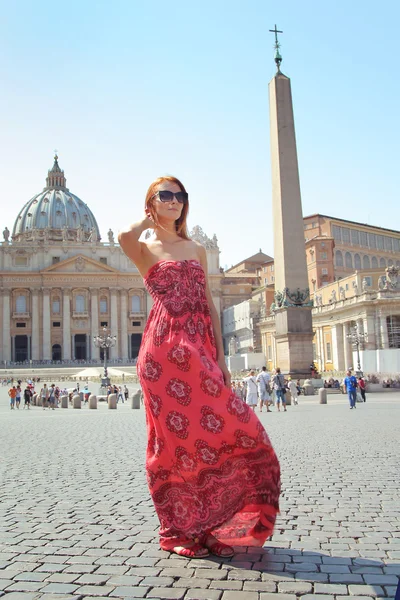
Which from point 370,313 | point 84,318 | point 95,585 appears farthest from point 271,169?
point 84,318

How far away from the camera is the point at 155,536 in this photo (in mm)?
4141

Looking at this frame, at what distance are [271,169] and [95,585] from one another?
717 inches

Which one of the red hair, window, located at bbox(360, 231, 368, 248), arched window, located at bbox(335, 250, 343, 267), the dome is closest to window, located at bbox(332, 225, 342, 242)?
arched window, located at bbox(335, 250, 343, 267)

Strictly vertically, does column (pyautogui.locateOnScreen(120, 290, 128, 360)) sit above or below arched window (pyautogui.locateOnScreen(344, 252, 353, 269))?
below

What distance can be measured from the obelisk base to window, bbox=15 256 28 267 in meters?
62.9

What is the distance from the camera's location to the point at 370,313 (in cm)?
4047

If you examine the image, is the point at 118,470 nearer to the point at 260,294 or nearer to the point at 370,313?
the point at 370,313

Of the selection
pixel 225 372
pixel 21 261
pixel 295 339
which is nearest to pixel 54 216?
pixel 21 261

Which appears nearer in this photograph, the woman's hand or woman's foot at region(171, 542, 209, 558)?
woman's foot at region(171, 542, 209, 558)

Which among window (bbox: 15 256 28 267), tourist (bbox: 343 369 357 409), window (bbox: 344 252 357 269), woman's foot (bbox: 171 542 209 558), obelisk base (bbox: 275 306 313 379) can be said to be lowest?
woman's foot (bbox: 171 542 209 558)

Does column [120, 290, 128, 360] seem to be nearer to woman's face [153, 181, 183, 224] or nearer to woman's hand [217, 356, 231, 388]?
woman's face [153, 181, 183, 224]

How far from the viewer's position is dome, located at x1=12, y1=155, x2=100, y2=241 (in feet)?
336

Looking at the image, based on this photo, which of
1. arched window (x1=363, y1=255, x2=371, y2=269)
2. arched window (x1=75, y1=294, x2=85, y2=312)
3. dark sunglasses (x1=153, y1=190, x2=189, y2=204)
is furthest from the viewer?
arched window (x1=75, y1=294, x2=85, y2=312)

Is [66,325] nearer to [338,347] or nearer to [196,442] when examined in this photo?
[338,347]
